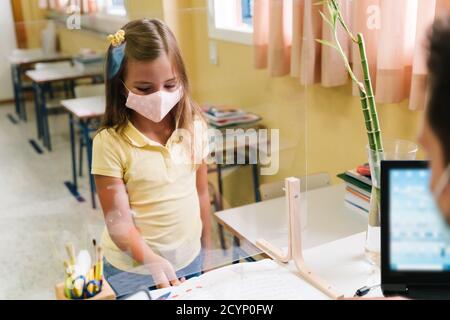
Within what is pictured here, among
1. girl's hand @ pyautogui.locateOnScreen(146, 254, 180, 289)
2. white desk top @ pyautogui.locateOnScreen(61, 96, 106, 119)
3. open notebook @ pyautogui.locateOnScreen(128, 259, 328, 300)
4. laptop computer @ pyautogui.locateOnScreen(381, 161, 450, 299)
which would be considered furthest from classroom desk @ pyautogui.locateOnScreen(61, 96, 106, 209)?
laptop computer @ pyautogui.locateOnScreen(381, 161, 450, 299)

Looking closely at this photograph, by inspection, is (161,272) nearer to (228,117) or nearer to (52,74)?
(228,117)

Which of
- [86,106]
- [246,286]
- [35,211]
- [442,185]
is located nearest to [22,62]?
[86,106]

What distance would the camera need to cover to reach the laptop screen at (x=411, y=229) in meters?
1.07

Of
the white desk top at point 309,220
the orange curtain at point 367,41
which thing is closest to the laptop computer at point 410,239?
the white desk top at point 309,220

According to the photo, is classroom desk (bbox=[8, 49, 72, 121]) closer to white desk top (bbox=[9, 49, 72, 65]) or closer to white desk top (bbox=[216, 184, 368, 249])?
white desk top (bbox=[9, 49, 72, 65])

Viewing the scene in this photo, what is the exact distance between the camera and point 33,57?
5.03 ft

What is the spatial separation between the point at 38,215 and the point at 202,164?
3.21 feet

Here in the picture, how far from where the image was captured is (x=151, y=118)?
1.12 meters

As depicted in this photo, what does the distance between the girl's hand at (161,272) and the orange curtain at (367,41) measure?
0.60 metres

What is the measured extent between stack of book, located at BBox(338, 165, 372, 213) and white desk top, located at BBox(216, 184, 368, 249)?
2 cm

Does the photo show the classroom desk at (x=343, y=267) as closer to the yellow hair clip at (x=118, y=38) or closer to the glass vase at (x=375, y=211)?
the glass vase at (x=375, y=211)

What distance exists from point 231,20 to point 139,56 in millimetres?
301

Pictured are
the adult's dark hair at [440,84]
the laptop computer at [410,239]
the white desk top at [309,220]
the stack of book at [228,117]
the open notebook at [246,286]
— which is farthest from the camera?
the white desk top at [309,220]
